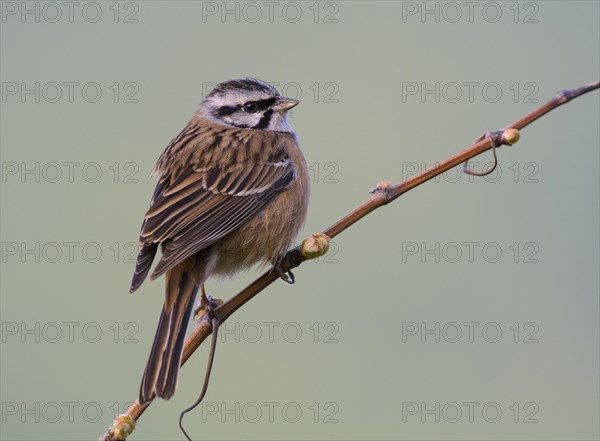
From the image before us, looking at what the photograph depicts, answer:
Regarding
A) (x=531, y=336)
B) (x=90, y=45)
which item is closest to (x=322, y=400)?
(x=531, y=336)

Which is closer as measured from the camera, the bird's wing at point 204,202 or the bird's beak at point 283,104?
the bird's wing at point 204,202

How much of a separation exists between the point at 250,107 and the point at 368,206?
90.4 inches

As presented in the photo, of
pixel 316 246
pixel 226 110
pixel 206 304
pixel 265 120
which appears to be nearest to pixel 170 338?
pixel 206 304

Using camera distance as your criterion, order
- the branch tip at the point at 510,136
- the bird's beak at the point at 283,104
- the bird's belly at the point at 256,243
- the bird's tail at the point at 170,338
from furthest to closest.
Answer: the bird's beak at the point at 283,104 < the bird's belly at the point at 256,243 < the bird's tail at the point at 170,338 < the branch tip at the point at 510,136

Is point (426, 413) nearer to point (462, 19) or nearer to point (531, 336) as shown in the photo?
point (531, 336)

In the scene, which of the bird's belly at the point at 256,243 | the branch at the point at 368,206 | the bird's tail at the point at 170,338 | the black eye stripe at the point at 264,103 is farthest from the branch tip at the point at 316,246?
the black eye stripe at the point at 264,103

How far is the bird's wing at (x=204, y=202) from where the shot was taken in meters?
4.70

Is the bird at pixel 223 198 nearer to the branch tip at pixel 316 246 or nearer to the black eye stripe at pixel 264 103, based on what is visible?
the black eye stripe at pixel 264 103

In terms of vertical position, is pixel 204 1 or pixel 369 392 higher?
pixel 204 1

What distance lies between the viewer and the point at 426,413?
6059 millimetres

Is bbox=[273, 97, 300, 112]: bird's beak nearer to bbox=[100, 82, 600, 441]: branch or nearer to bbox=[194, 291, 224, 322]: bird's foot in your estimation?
bbox=[194, 291, 224, 322]: bird's foot

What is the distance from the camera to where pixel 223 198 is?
16.8 feet

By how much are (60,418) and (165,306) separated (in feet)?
5.96

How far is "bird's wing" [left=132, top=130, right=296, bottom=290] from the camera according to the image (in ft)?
15.4
